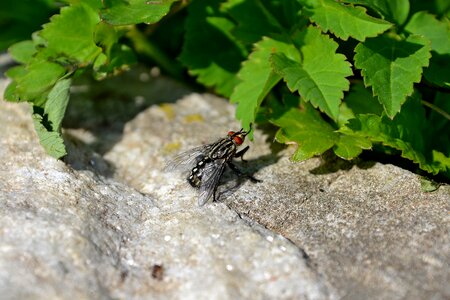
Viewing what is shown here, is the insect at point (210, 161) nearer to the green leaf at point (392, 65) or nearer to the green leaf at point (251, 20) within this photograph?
the green leaf at point (251, 20)

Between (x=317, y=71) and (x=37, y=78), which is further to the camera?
(x=37, y=78)

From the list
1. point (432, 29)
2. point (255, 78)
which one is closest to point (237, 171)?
point (255, 78)

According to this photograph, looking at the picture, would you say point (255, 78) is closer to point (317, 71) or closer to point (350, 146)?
point (317, 71)

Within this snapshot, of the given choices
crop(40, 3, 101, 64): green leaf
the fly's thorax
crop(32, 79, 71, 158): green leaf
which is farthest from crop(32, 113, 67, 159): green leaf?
the fly's thorax

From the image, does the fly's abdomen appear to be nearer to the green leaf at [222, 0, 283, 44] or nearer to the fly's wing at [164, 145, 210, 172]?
the fly's wing at [164, 145, 210, 172]

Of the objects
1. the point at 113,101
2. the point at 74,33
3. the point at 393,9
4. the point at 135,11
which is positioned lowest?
the point at 113,101

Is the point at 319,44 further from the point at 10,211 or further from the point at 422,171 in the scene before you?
the point at 10,211
